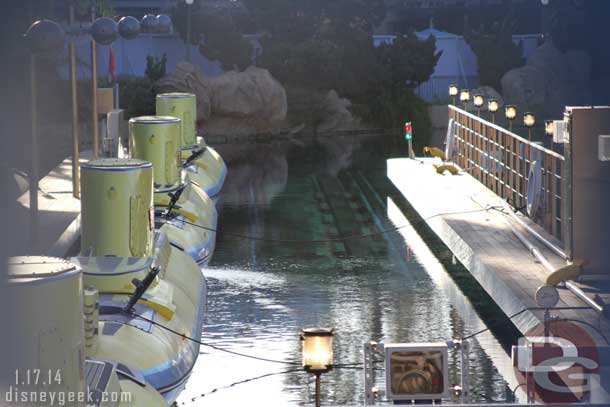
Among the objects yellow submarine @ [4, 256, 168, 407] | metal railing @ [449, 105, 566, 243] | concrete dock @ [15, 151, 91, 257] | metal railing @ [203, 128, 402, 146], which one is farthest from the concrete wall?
metal railing @ [203, 128, 402, 146]

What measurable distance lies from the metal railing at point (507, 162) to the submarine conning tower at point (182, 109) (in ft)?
17.4

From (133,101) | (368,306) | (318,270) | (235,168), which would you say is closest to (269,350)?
(368,306)

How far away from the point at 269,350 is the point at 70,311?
6.40 metres

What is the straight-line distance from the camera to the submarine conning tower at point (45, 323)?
264 inches

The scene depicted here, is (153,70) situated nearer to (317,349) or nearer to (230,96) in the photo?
(230,96)

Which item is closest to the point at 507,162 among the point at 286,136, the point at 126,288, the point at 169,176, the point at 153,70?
the point at 169,176

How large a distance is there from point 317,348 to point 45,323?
239 cm

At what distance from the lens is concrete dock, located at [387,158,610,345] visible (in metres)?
13.0

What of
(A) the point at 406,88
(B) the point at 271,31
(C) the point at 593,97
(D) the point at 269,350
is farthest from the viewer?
(C) the point at 593,97

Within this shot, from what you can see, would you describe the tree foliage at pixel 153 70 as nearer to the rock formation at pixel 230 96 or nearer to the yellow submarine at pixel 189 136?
the rock formation at pixel 230 96

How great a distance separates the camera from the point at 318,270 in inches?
717

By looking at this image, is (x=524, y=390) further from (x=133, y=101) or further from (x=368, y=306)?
(x=133, y=101)

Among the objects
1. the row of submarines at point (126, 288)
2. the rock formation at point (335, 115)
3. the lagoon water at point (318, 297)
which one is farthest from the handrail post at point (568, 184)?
the rock formation at point (335, 115)

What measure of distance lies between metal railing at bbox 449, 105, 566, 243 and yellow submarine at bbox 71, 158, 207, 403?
495 cm
